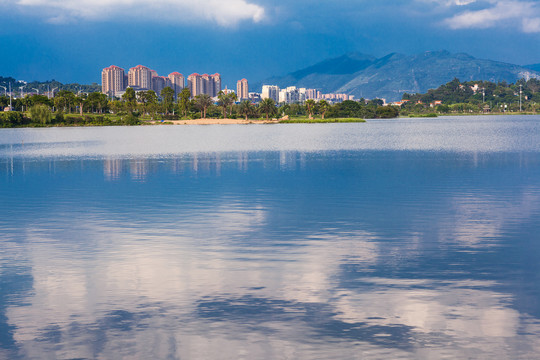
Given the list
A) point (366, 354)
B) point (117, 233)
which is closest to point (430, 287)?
point (366, 354)

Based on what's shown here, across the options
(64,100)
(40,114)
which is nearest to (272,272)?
(40,114)

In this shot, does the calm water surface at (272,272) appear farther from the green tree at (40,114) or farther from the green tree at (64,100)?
the green tree at (64,100)

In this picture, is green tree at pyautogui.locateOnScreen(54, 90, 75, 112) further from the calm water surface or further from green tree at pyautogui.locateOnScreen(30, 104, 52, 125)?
the calm water surface

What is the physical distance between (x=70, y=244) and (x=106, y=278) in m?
4.81

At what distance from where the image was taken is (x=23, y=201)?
96.9 ft

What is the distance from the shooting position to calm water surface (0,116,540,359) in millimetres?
10531

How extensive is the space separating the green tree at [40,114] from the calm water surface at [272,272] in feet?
484

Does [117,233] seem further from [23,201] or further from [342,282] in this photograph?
[23,201]

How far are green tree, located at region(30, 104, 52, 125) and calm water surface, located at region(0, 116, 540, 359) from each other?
484 feet

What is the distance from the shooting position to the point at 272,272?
15086 millimetres

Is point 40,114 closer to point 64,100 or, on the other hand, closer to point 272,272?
point 64,100

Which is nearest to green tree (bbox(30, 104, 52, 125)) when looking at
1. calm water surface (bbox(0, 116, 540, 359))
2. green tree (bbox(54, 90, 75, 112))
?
green tree (bbox(54, 90, 75, 112))

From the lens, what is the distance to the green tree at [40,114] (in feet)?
560

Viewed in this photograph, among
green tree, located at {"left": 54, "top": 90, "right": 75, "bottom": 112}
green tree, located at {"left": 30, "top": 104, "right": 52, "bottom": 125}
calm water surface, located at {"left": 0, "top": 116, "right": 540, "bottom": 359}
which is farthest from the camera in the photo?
green tree, located at {"left": 54, "top": 90, "right": 75, "bottom": 112}
